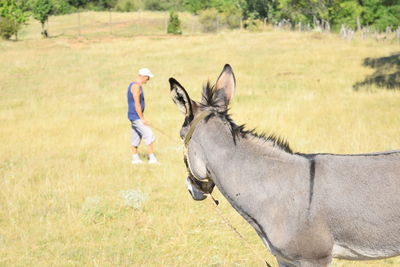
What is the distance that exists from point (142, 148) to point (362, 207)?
1085cm

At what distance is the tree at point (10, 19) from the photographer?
58.4 m

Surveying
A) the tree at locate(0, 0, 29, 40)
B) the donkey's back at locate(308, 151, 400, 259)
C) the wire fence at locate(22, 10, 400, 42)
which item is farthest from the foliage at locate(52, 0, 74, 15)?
the donkey's back at locate(308, 151, 400, 259)

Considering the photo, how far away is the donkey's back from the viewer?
3.53 m

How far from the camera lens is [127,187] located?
1031cm

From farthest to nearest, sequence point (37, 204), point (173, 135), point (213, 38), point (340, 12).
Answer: point (340, 12)
point (213, 38)
point (173, 135)
point (37, 204)

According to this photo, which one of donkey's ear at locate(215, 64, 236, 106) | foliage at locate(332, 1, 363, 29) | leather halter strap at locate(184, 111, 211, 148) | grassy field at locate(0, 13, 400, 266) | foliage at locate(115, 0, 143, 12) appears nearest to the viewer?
leather halter strap at locate(184, 111, 211, 148)

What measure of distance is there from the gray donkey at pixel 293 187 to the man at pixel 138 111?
7678 mm

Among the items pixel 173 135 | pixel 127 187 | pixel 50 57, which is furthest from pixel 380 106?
pixel 50 57

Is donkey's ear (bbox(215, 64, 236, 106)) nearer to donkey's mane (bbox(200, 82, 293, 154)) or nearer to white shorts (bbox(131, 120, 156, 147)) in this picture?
donkey's mane (bbox(200, 82, 293, 154))

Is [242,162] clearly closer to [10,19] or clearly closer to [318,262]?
[318,262]

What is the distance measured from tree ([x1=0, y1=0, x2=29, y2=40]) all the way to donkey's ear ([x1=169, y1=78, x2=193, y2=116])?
2353 inches

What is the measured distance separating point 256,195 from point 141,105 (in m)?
8.49

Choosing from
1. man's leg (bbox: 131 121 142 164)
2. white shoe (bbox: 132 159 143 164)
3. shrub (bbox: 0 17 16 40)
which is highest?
shrub (bbox: 0 17 16 40)

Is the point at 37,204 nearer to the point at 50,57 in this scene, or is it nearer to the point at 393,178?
the point at 393,178
